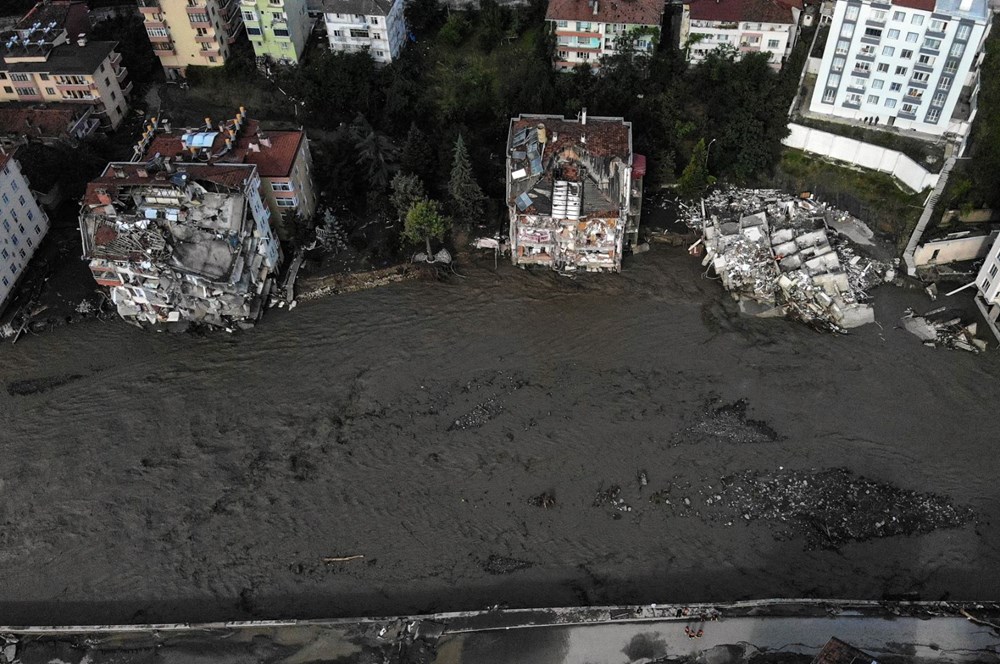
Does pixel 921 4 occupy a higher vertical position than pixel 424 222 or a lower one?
higher

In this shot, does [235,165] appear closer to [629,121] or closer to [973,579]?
[629,121]

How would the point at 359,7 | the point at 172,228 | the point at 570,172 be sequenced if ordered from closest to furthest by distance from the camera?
1. the point at 172,228
2. the point at 570,172
3. the point at 359,7

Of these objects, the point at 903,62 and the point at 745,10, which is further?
the point at 745,10

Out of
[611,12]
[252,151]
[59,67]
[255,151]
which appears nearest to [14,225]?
[59,67]

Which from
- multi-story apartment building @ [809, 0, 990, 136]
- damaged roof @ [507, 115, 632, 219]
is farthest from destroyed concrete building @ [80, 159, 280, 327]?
multi-story apartment building @ [809, 0, 990, 136]

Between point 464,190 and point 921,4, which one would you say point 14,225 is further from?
point 921,4

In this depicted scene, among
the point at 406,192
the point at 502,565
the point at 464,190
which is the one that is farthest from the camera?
the point at 464,190

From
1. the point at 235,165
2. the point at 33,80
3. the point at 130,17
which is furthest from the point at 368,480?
the point at 130,17

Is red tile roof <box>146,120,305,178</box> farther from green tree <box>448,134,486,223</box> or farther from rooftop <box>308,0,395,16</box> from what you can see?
rooftop <box>308,0,395,16</box>
